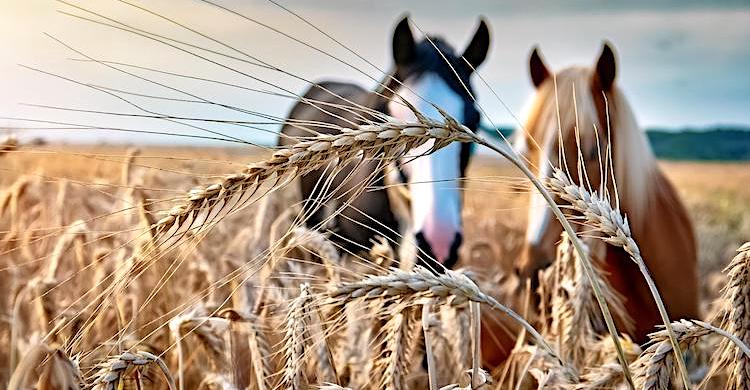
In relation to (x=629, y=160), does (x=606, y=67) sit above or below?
above

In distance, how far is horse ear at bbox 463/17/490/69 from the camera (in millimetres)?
5684

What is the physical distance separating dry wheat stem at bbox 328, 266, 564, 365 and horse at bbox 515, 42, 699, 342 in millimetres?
2924

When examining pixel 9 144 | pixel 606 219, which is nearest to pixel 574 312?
pixel 606 219

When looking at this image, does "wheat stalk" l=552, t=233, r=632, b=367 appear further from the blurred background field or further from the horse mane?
the horse mane

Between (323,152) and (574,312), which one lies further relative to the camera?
(574,312)

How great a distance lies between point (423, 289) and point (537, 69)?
391cm

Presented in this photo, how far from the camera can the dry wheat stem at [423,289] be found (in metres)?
1.23

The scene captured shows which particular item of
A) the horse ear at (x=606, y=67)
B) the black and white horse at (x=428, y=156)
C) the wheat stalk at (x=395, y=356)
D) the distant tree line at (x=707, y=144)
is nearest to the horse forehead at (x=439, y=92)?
the black and white horse at (x=428, y=156)

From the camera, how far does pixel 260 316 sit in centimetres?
222

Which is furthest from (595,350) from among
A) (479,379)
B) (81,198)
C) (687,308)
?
(81,198)

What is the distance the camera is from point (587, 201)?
1.31 meters

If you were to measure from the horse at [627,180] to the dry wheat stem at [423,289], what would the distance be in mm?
2924

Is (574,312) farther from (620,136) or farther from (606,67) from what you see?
(606,67)

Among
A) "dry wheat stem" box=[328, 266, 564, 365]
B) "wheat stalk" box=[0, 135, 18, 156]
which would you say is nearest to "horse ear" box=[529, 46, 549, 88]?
"wheat stalk" box=[0, 135, 18, 156]
